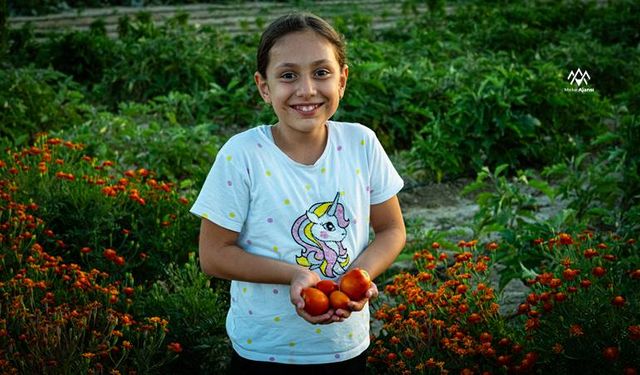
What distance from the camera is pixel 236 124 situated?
25.6ft

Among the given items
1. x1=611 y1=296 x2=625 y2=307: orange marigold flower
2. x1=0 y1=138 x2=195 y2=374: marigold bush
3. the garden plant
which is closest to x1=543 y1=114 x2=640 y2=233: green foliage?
the garden plant

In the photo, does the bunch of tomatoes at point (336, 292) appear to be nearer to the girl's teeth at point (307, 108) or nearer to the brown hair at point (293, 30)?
the girl's teeth at point (307, 108)

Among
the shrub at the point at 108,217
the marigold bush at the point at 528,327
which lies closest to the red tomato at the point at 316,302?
the marigold bush at the point at 528,327

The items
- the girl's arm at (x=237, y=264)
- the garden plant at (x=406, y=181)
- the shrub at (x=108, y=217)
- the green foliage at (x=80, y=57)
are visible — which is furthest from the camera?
the green foliage at (x=80, y=57)

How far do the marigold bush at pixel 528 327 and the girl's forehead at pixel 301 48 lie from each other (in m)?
1.08

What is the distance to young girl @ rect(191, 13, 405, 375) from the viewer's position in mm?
2568

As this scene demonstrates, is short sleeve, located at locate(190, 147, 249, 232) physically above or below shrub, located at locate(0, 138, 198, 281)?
above

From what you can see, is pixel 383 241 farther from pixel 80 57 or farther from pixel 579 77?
pixel 80 57

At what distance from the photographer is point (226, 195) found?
2.57 metres

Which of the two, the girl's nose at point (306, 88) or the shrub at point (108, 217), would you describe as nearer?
the girl's nose at point (306, 88)

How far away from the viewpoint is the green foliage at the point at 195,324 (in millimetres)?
3588

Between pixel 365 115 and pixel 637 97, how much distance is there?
6.38 feet

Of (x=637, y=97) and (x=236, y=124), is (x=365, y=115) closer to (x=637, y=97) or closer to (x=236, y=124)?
(x=236, y=124)

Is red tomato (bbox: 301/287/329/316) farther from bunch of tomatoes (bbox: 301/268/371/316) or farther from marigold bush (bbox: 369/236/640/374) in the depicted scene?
marigold bush (bbox: 369/236/640/374)
